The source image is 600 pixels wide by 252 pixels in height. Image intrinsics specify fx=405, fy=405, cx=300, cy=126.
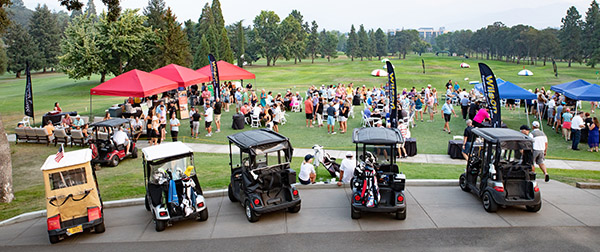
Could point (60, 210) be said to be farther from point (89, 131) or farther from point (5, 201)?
point (89, 131)

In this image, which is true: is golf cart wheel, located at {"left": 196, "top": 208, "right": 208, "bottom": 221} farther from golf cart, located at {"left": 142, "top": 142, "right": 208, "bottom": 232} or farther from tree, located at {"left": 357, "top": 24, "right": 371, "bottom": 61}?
tree, located at {"left": 357, "top": 24, "right": 371, "bottom": 61}

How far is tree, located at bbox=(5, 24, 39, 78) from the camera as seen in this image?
207 ft

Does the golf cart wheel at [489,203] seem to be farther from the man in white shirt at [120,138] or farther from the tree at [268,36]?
the tree at [268,36]

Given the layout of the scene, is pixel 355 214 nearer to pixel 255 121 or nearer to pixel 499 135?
pixel 499 135

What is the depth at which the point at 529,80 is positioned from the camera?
4600 cm

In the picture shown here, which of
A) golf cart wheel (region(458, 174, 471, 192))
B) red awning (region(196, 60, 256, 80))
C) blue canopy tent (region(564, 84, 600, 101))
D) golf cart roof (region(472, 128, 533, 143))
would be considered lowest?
golf cart wheel (region(458, 174, 471, 192))

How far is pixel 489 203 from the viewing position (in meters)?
9.26

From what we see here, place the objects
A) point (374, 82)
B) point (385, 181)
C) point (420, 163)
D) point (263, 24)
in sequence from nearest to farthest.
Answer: point (385, 181) < point (420, 163) < point (374, 82) < point (263, 24)

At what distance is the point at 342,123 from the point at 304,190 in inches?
358

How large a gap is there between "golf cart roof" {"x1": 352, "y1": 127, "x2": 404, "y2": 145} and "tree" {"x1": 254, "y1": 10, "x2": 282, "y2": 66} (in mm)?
67835

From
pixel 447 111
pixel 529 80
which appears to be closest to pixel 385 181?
pixel 447 111

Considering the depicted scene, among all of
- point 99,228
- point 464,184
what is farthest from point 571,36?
point 99,228

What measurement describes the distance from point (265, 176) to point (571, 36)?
77.6m

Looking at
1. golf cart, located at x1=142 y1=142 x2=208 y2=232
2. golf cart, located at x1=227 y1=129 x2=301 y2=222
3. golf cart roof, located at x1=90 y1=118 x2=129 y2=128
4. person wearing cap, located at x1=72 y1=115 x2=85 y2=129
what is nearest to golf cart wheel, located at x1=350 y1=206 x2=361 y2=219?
golf cart, located at x1=227 y1=129 x2=301 y2=222
